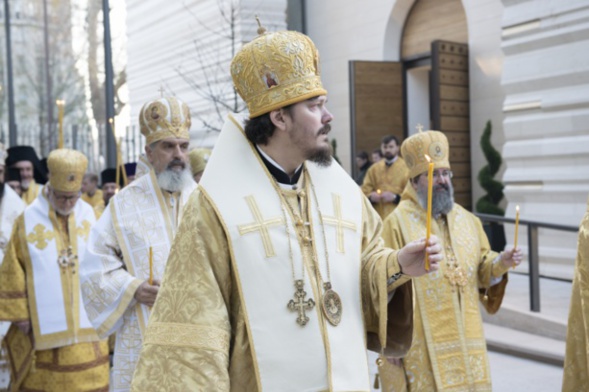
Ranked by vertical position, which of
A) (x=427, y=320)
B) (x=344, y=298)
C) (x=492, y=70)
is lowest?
(x=427, y=320)

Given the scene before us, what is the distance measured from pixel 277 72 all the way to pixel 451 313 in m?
2.74

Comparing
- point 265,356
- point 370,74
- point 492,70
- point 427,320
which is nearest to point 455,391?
point 427,320

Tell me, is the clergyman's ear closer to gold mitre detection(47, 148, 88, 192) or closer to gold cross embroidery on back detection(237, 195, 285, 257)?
gold cross embroidery on back detection(237, 195, 285, 257)

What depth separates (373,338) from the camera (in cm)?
341

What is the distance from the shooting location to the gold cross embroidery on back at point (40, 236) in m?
6.61

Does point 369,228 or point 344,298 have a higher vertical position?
point 369,228

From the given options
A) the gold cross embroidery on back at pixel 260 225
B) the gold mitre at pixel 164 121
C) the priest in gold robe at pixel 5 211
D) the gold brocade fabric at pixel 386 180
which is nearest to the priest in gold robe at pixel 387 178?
the gold brocade fabric at pixel 386 180

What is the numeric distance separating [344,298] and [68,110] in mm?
30543

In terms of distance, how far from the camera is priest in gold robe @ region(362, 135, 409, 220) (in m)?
11.5

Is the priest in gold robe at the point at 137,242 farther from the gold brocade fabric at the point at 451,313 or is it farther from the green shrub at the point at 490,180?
the green shrub at the point at 490,180

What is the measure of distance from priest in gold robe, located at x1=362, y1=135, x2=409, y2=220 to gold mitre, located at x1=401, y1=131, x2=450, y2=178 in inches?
214

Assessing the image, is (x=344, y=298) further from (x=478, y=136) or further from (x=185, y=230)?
(x=478, y=136)

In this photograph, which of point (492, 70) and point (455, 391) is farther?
point (492, 70)

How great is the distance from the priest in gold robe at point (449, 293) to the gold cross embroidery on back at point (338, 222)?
6.90ft
